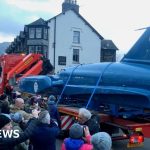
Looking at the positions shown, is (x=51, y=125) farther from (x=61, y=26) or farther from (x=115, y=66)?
(x=61, y=26)

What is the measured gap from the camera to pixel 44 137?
265 inches

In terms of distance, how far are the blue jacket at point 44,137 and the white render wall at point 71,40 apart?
3970cm

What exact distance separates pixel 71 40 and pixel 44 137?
43.5 m

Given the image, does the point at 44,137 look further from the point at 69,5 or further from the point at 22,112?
the point at 69,5

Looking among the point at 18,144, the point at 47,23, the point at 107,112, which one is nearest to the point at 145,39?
the point at 107,112

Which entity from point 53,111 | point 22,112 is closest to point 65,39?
point 53,111

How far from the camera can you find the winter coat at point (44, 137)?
22.1ft

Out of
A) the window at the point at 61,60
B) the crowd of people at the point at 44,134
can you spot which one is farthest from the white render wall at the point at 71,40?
the crowd of people at the point at 44,134

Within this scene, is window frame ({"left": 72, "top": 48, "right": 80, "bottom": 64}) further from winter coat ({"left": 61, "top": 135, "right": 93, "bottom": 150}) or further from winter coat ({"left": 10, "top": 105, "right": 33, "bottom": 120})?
winter coat ({"left": 61, "top": 135, "right": 93, "bottom": 150})

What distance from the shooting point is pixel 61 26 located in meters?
48.9

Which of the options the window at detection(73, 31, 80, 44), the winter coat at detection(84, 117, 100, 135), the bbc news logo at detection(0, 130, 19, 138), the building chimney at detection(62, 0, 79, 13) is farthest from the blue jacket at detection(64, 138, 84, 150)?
the building chimney at detection(62, 0, 79, 13)

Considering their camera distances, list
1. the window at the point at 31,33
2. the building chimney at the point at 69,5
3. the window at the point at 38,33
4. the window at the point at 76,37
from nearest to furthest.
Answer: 1. the window at the point at 38,33
2. the window at the point at 31,33
3. the window at the point at 76,37
4. the building chimney at the point at 69,5

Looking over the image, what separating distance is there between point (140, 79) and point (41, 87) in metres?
4.66

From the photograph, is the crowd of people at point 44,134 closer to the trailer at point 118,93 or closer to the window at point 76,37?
the trailer at point 118,93
